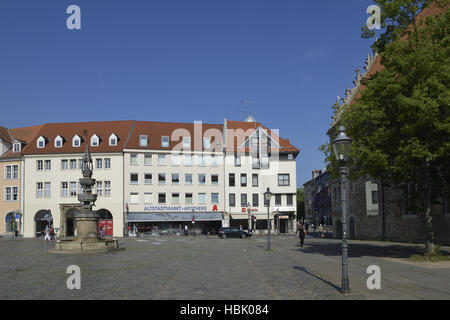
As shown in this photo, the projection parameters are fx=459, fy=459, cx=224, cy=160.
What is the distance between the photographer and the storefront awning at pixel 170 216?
2320 inches

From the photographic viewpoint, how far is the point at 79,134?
62719 mm

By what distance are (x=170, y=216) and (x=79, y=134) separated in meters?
16.9

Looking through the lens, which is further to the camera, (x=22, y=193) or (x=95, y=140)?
(x=95, y=140)

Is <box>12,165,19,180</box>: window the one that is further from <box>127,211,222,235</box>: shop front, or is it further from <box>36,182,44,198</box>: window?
<box>127,211,222,235</box>: shop front

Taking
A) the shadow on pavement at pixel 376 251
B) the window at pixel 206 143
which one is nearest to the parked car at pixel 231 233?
the window at pixel 206 143

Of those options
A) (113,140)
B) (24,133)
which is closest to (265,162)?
(113,140)

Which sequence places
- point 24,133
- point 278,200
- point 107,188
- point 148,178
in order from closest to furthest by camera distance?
1. point 107,188
2. point 148,178
3. point 278,200
4. point 24,133

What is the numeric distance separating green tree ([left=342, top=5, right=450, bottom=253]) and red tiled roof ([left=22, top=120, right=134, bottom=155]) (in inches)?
1709

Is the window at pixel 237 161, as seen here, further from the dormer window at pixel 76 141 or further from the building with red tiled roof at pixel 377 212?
the dormer window at pixel 76 141

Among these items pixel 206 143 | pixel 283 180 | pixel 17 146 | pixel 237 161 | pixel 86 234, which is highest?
pixel 206 143

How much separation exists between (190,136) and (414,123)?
48056 mm

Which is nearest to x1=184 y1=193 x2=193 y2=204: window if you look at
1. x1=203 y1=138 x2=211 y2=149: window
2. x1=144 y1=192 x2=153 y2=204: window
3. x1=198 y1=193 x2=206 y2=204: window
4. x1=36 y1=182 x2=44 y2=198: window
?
x1=198 y1=193 x2=206 y2=204: window

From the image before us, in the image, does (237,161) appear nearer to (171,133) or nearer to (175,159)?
(175,159)
